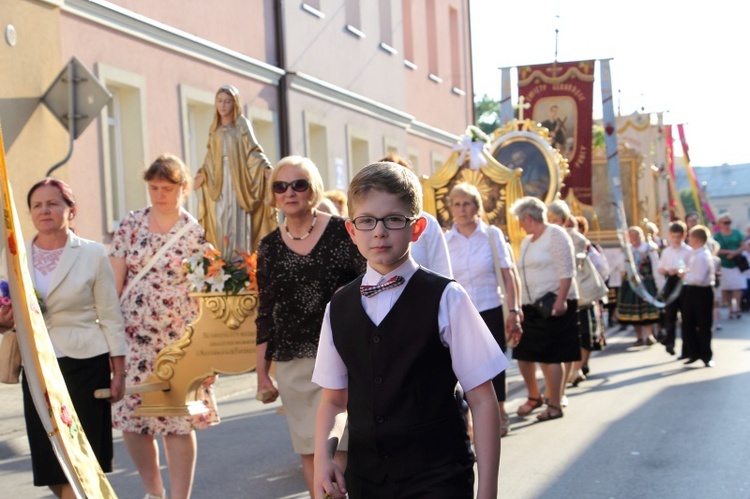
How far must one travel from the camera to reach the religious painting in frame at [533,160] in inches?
728

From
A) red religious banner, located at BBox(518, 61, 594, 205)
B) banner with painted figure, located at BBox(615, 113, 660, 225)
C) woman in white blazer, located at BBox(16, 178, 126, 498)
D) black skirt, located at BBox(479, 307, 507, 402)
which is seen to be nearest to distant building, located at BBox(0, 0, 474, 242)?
red religious banner, located at BBox(518, 61, 594, 205)

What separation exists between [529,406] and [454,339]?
25.3ft

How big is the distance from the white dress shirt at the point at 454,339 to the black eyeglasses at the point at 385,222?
0.13m

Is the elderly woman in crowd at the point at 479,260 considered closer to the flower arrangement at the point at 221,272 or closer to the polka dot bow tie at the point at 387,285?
the flower arrangement at the point at 221,272

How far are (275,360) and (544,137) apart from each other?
13686 mm

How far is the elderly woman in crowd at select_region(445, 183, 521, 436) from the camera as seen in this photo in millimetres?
9391

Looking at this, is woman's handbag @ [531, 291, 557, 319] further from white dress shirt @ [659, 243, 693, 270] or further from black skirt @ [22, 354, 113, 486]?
white dress shirt @ [659, 243, 693, 270]

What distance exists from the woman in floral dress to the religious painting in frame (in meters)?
11.7

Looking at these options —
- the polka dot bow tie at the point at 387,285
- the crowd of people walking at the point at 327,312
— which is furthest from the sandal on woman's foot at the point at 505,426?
the polka dot bow tie at the point at 387,285

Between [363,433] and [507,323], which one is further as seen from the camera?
[507,323]

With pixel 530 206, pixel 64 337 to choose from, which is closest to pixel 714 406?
pixel 530 206

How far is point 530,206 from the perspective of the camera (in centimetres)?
1088

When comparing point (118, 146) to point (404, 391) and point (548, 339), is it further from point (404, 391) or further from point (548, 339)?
point (404, 391)

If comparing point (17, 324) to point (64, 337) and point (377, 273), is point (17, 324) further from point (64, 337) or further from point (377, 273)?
point (64, 337)
